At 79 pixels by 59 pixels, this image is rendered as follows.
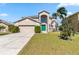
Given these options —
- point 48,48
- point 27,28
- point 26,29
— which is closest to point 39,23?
point 26,29

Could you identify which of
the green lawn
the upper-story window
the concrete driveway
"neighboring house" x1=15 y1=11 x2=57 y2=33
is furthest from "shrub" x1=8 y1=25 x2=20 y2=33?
the concrete driveway

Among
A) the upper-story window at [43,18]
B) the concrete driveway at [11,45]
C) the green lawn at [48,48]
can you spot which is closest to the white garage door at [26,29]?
the upper-story window at [43,18]

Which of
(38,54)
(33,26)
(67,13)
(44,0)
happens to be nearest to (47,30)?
(33,26)

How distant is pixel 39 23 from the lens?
86.3ft

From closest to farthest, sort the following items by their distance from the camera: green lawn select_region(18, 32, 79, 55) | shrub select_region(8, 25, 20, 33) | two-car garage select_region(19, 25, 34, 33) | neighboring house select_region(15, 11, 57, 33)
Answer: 1. green lawn select_region(18, 32, 79, 55)
2. neighboring house select_region(15, 11, 57, 33)
3. shrub select_region(8, 25, 20, 33)
4. two-car garage select_region(19, 25, 34, 33)

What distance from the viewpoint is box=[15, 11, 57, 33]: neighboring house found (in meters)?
23.8

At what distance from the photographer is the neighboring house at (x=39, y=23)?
23809mm

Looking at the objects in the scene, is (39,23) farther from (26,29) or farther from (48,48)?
(48,48)

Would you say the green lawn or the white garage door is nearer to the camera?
the green lawn

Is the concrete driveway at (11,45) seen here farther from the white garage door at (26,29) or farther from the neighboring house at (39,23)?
the white garage door at (26,29)

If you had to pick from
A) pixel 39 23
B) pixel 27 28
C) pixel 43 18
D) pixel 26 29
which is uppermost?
pixel 43 18

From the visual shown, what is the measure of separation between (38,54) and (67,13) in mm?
9664

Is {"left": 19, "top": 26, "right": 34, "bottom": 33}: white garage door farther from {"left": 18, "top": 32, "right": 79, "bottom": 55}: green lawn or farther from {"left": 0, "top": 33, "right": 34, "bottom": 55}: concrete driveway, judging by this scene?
{"left": 0, "top": 33, "right": 34, "bottom": 55}: concrete driveway
